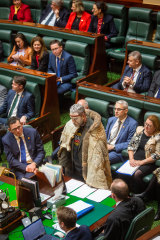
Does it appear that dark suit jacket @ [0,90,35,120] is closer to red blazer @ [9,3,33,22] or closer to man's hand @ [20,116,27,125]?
man's hand @ [20,116,27,125]

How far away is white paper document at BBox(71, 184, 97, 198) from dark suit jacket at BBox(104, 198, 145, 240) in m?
0.71

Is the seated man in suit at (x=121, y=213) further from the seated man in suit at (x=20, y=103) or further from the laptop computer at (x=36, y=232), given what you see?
the seated man in suit at (x=20, y=103)

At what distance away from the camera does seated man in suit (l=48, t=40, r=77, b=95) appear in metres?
6.16

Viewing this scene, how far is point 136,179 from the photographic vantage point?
14.3 feet

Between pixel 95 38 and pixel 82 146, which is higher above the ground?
pixel 95 38

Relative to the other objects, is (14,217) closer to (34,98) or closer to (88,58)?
(34,98)

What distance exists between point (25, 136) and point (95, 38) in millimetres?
2484

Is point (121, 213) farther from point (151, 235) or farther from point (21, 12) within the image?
point (21, 12)

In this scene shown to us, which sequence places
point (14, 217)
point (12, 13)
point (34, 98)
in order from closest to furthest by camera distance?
point (14, 217)
point (34, 98)
point (12, 13)

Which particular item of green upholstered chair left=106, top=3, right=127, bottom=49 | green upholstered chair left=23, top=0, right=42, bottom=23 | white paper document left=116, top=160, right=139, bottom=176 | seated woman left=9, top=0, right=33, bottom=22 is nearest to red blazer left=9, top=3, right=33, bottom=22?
seated woman left=9, top=0, right=33, bottom=22

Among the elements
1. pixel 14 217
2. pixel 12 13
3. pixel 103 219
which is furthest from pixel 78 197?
pixel 12 13

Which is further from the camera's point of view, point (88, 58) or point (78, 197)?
point (88, 58)

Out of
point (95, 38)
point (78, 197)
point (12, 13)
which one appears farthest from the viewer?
point (12, 13)

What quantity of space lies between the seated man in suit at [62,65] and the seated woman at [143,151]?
1967 mm
